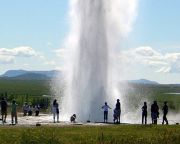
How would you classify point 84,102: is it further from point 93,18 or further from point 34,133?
point 34,133

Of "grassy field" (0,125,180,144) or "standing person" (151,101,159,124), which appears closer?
"grassy field" (0,125,180,144)

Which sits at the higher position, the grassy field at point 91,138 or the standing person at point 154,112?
the standing person at point 154,112

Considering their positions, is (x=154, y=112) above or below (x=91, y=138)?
above

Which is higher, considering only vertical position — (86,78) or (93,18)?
(93,18)

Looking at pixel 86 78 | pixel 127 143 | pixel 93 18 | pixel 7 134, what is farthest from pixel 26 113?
pixel 127 143

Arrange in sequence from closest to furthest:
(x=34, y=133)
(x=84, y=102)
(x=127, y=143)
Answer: (x=127, y=143), (x=34, y=133), (x=84, y=102)

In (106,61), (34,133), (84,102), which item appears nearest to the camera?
(34,133)

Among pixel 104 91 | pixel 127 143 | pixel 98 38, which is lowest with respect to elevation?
pixel 127 143

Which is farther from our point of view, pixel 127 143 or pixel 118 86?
pixel 118 86

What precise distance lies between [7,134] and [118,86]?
2949cm

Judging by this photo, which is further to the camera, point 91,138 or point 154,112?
point 154,112

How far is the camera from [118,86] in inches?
2267

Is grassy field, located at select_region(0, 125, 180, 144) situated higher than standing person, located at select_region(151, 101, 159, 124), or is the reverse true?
standing person, located at select_region(151, 101, 159, 124)

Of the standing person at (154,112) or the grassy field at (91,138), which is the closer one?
the grassy field at (91,138)
